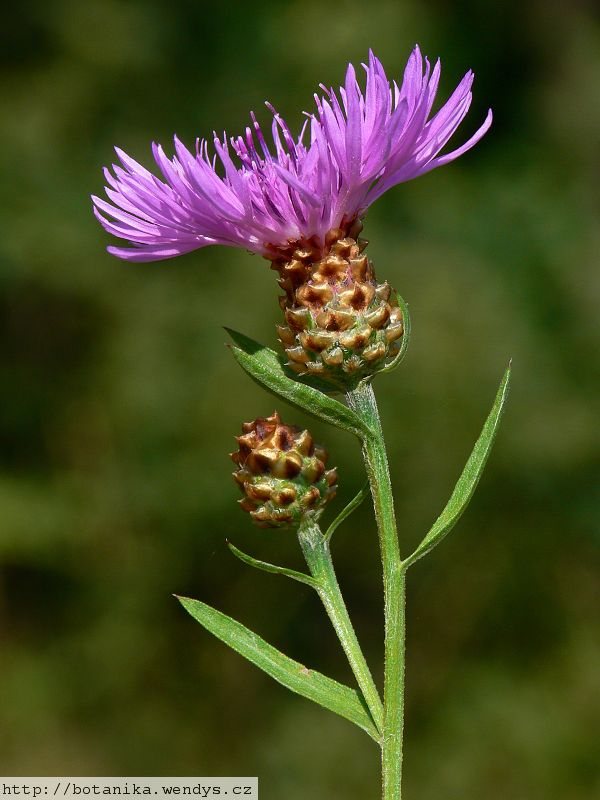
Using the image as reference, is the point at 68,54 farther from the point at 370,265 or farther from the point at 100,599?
the point at 370,265

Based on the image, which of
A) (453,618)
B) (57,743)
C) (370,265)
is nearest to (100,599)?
(57,743)

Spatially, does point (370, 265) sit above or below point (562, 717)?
above

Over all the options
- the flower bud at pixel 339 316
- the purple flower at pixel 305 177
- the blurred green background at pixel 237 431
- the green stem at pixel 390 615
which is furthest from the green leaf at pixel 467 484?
the blurred green background at pixel 237 431

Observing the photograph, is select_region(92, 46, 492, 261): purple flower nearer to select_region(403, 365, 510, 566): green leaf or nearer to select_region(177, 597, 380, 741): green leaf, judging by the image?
select_region(403, 365, 510, 566): green leaf

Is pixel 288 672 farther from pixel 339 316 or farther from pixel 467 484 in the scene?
pixel 339 316

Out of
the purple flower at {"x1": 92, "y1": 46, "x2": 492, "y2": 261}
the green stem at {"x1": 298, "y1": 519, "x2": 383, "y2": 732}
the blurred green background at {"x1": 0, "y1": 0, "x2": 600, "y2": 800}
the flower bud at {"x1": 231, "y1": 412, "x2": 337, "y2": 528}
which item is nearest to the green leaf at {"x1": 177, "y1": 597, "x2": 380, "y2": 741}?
the green stem at {"x1": 298, "y1": 519, "x2": 383, "y2": 732}

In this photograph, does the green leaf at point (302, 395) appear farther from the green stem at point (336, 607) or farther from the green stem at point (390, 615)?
the green stem at point (336, 607)

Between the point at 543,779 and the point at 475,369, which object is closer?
the point at 543,779
